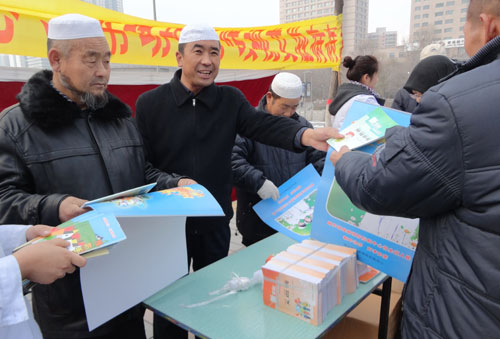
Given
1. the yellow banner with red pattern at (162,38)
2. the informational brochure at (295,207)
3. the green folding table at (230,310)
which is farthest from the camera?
the yellow banner with red pattern at (162,38)

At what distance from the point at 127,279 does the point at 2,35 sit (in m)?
1.71

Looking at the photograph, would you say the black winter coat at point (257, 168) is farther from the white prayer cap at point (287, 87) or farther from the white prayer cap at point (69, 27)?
the white prayer cap at point (69, 27)

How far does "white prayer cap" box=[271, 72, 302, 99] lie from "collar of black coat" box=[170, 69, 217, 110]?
24.9 inches

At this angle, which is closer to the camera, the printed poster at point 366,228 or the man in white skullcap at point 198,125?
the printed poster at point 366,228

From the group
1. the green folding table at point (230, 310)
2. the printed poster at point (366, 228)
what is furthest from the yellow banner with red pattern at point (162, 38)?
the printed poster at point (366, 228)

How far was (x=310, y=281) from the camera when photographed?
1156 mm

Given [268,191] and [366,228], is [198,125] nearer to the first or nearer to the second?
[268,191]

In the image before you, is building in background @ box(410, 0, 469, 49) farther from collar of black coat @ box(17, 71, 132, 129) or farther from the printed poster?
collar of black coat @ box(17, 71, 132, 129)

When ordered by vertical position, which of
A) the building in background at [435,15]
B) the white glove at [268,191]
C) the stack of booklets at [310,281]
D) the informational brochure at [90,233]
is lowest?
the stack of booklets at [310,281]

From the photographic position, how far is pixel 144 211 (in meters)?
1.02

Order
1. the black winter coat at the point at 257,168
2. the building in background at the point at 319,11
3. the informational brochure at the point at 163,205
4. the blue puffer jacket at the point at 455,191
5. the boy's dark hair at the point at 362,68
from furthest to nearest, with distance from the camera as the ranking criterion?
the building in background at the point at 319,11 → the boy's dark hair at the point at 362,68 → the black winter coat at the point at 257,168 → the informational brochure at the point at 163,205 → the blue puffer jacket at the point at 455,191

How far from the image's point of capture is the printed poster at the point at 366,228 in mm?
1317

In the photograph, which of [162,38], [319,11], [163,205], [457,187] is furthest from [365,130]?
[319,11]

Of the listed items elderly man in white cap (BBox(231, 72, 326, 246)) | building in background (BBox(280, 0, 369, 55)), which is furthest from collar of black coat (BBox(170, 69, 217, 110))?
building in background (BBox(280, 0, 369, 55))
